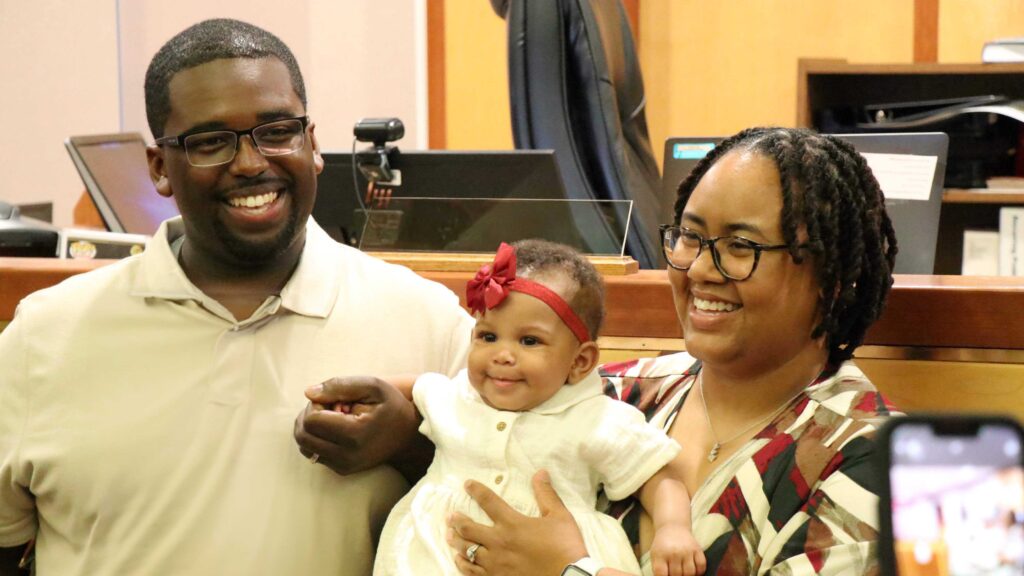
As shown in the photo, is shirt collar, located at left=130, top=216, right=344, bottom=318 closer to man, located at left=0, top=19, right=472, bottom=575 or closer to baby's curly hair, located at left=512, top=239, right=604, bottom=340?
man, located at left=0, top=19, right=472, bottom=575

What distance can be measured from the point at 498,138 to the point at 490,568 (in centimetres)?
467

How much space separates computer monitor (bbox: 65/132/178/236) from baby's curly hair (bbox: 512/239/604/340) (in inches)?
86.6

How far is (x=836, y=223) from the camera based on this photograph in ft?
4.74

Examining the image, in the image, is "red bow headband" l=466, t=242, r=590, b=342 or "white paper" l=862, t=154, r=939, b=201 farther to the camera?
"white paper" l=862, t=154, r=939, b=201

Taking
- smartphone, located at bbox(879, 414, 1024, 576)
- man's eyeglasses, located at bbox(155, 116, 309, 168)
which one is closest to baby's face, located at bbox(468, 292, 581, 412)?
man's eyeglasses, located at bbox(155, 116, 309, 168)

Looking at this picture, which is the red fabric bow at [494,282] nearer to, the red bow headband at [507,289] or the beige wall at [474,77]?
the red bow headband at [507,289]

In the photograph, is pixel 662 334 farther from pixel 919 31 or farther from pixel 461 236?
pixel 919 31

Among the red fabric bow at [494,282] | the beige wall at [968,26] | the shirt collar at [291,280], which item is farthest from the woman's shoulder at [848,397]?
the beige wall at [968,26]

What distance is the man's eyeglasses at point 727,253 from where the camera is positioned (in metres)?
1.42

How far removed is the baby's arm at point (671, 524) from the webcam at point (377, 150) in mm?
1576

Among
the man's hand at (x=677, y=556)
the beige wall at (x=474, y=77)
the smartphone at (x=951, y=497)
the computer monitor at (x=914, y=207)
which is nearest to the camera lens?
the smartphone at (x=951, y=497)

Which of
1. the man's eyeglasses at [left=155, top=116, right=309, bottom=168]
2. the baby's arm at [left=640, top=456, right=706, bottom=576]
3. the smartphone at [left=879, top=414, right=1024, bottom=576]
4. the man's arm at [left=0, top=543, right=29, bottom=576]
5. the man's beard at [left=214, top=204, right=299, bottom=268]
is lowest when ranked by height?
the man's arm at [left=0, top=543, right=29, bottom=576]

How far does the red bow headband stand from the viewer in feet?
5.22

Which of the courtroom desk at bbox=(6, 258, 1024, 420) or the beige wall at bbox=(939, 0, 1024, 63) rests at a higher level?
the beige wall at bbox=(939, 0, 1024, 63)
